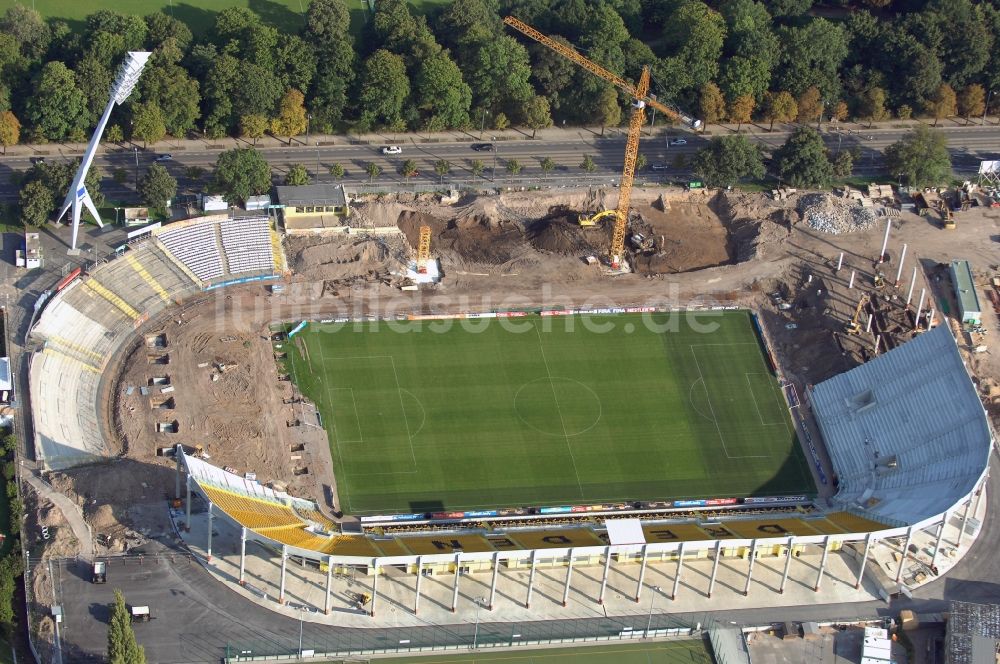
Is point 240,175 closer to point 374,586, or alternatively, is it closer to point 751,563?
point 374,586

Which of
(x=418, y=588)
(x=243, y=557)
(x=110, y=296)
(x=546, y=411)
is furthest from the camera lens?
(x=110, y=296)

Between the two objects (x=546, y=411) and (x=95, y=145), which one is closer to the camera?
(x=546, y=411)

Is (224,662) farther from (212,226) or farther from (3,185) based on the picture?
(3,185)

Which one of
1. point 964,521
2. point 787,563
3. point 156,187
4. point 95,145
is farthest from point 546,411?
point 95,145

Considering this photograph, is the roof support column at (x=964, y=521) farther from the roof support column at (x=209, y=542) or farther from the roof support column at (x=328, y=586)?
the roof support column at (x=209, y=542)

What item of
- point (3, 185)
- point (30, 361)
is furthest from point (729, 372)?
point (3, 185)
